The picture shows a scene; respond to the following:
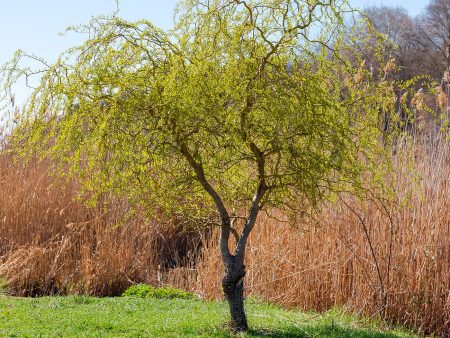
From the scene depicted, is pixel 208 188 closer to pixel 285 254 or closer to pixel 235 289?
pixel 235 289

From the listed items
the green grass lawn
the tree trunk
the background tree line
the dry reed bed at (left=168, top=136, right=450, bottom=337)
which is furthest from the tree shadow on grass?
the background tree line

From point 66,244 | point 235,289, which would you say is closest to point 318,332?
point 235,289

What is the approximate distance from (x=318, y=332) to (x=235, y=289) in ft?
2.52

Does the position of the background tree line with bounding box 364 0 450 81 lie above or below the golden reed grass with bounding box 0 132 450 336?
above

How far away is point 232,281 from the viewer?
464cm

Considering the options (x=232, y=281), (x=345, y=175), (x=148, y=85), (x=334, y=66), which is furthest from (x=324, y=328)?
(x=148, y=85)

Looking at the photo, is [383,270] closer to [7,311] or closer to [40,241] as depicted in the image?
[7,311]

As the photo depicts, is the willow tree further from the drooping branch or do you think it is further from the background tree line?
the background tree line

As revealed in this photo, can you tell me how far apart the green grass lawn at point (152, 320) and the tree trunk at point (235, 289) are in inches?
3.3

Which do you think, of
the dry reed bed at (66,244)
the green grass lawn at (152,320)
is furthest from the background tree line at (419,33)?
the green grass lawn at (152,320)

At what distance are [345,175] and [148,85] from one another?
4.50ft

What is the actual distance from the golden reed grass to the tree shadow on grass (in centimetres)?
64

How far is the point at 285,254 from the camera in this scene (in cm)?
659

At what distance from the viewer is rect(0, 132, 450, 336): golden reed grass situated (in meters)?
5.92
